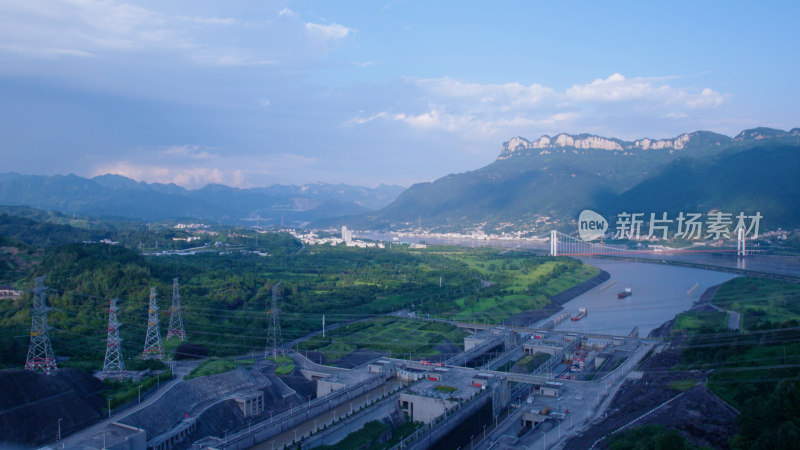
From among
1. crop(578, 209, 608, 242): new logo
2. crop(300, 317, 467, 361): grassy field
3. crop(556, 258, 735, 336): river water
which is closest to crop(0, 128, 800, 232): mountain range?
crop(578, 209, 608, 242): new logo

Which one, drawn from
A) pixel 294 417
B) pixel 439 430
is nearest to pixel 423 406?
pixel 439 430

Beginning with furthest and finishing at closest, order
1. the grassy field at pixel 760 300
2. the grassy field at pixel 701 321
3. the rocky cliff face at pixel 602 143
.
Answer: the rocky cliff face at pixel 602 143 < the grassy field at pixel 760 300 < the grassy field at pixel 701 321

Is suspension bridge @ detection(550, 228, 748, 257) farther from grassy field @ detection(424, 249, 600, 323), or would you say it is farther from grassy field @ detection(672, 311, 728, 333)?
grassy field @ detection(672, 311, 728, 333)

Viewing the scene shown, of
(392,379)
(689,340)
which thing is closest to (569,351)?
(689,340)

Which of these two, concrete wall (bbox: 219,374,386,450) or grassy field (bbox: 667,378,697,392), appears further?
grassy field (bbox: 667,378,697,392)

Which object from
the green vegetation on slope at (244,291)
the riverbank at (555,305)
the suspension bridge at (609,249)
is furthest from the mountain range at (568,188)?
the green vegetation on slope at (244,291)

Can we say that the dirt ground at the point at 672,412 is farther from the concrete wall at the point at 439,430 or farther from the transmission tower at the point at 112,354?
the transmission tower at the point at 112,354

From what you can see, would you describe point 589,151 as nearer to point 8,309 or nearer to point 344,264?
point 344,264
